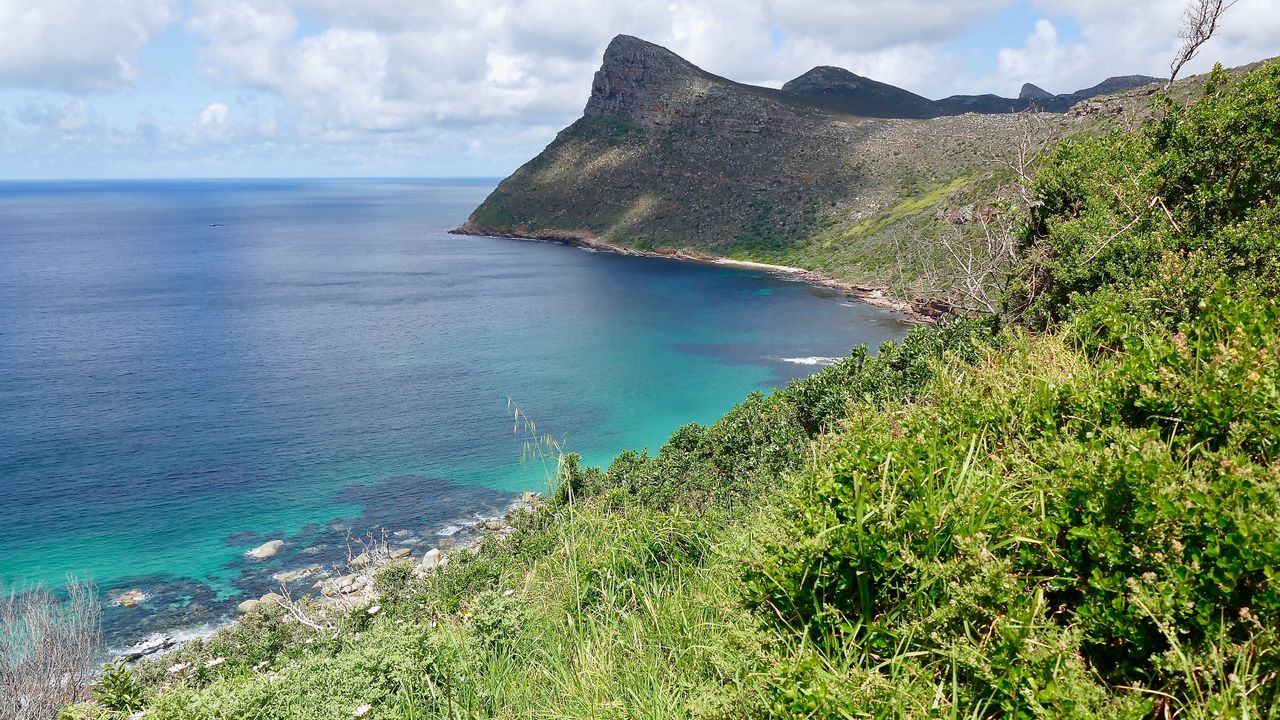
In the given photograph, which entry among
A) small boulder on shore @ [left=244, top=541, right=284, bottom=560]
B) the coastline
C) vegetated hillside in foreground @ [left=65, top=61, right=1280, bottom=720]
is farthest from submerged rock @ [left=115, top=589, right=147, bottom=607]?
the coastline

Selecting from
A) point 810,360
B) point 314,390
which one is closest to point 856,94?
point 810,360

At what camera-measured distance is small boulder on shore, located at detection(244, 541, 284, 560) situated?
26.7 metres

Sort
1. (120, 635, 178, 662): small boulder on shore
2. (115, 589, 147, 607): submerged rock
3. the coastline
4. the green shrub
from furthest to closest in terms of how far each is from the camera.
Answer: the coastline
(115, 589, 147, 607): submerged rock
(120, 635, 178, 662): small boulder on shore
the green shrub

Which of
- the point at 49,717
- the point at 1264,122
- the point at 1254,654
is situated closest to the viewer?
the point at 1254,654

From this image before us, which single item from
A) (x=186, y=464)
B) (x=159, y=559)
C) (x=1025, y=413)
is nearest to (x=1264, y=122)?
(x=1025, y=413)

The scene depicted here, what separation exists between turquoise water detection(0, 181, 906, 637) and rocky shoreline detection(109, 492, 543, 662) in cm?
58

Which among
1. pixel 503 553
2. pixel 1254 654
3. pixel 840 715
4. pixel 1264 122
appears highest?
pixel 1264 122

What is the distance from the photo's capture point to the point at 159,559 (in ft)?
87.0

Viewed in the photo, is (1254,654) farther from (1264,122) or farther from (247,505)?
(247,505)

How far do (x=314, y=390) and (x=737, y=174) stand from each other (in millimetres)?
80293

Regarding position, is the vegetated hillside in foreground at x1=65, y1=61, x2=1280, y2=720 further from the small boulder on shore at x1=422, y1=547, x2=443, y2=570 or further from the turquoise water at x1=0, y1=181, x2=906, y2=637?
the turquoise water at x1=0, y1=181, x2=906, y2=637

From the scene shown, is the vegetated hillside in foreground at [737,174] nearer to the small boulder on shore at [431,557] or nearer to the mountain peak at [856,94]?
the mountain peak at [856,94]

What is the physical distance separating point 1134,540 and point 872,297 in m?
70.0

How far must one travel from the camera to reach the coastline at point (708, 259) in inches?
2657
